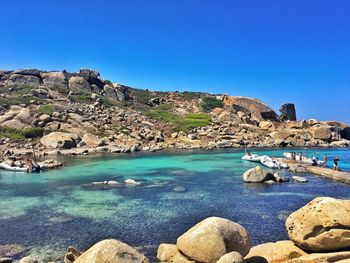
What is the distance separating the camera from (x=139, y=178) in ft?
199

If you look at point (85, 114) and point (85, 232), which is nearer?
point (85, 232)

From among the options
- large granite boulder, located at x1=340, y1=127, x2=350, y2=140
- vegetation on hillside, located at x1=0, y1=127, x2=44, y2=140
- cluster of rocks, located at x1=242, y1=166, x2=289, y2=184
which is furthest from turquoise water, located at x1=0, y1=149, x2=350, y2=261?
large granite boulder, located at x1=340, y1=127, x2=350, y2=140

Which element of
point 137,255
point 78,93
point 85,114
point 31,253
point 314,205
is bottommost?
point 31,253

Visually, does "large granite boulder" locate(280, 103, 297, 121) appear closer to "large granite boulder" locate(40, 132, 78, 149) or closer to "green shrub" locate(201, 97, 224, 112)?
"green shrub" locate(201, 97, 224, 112)

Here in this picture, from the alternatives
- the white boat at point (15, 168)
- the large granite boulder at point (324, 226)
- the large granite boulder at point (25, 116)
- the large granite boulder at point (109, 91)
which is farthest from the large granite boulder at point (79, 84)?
the large granite boulder at point (324, 226)

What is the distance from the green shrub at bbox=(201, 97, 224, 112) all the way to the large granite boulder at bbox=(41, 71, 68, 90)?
64.2m

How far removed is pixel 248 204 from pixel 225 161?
143 ft

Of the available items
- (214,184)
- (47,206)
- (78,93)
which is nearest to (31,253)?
(47,206)

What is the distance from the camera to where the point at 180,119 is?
152500mm

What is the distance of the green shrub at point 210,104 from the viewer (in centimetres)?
17800

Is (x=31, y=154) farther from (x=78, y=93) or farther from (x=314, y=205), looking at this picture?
(x=314, y=205)

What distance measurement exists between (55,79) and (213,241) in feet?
510

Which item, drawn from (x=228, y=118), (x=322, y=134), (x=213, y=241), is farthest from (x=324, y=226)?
(x=228, y=118)

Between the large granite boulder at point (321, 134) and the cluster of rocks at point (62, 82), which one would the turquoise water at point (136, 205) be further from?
the cluster of rocks at point (62, 82)
